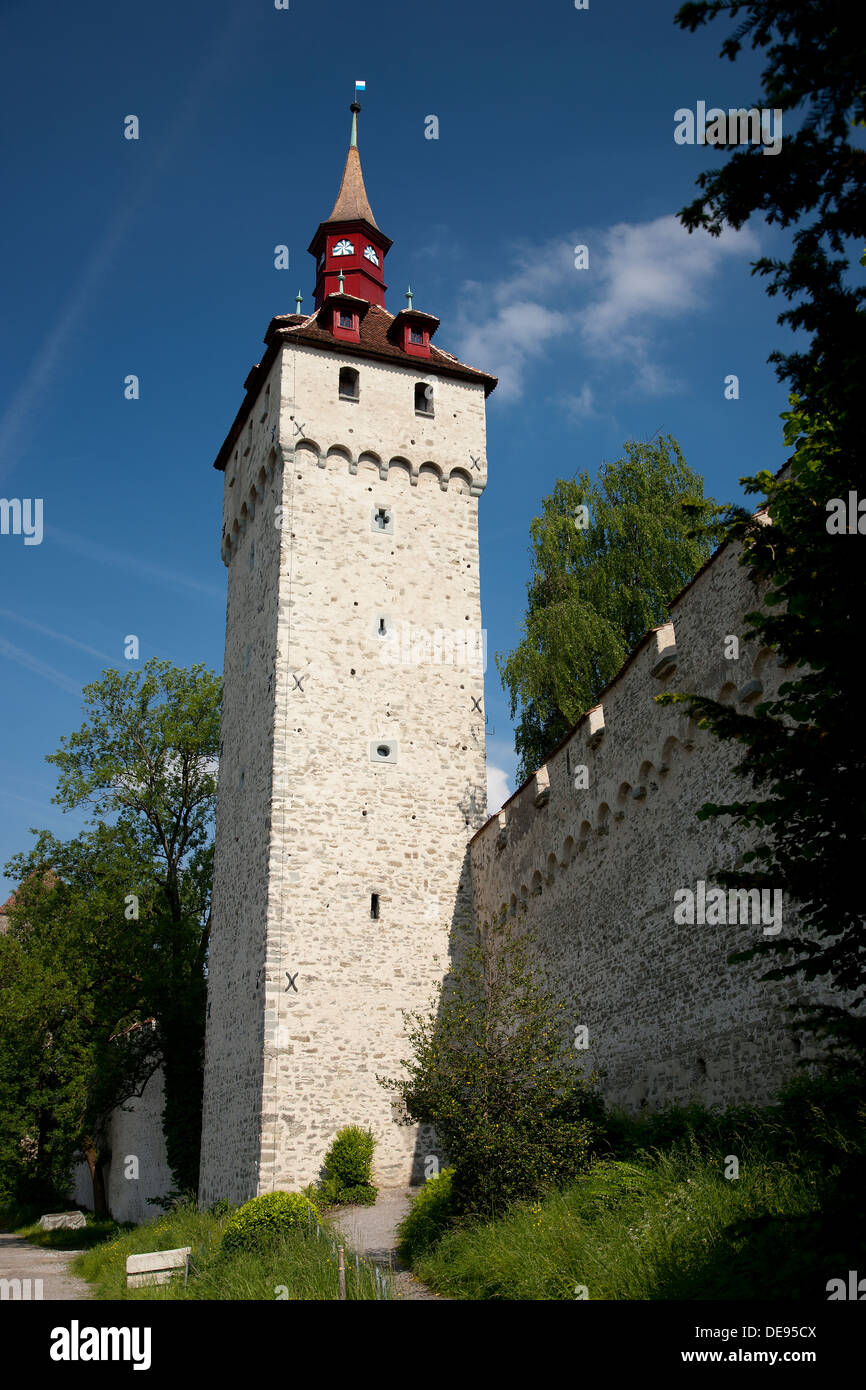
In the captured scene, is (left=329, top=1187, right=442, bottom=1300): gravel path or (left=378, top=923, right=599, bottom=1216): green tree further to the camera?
(left=378, top=923, right=599, bottom=1216): green tree

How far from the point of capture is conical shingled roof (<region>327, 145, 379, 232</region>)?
2384 cm

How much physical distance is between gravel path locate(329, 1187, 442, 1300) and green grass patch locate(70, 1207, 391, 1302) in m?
0.38

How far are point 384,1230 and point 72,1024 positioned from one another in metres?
12.6

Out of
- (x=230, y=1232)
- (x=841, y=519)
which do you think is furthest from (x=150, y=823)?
(x=841, y=519)

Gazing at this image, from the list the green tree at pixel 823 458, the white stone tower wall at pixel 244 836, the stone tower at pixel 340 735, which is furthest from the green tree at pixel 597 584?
the green tree at pixel 823 458

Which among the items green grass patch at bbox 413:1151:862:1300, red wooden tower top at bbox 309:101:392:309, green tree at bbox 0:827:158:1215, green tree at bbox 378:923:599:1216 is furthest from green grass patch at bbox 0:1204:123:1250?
red wooden tower top at bbox 309:101:392:309

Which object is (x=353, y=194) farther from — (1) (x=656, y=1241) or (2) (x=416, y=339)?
(1) (x=656, y=1241)

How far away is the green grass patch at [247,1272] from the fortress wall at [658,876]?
11.7ft

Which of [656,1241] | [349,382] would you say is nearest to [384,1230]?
[656,1241]

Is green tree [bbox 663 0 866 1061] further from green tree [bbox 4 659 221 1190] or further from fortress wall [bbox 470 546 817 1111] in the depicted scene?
green tree [bbox 4 659 221 1190]

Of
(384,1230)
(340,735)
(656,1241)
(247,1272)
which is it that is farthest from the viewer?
(340,735)

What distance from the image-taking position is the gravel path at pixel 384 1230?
9477 millimetres

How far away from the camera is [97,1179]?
28719 mm

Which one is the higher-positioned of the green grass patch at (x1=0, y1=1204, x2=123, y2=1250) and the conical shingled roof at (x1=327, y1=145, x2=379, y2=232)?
the conical shingled roof at (x1=327, y1=145, x2=379, y2=232)
